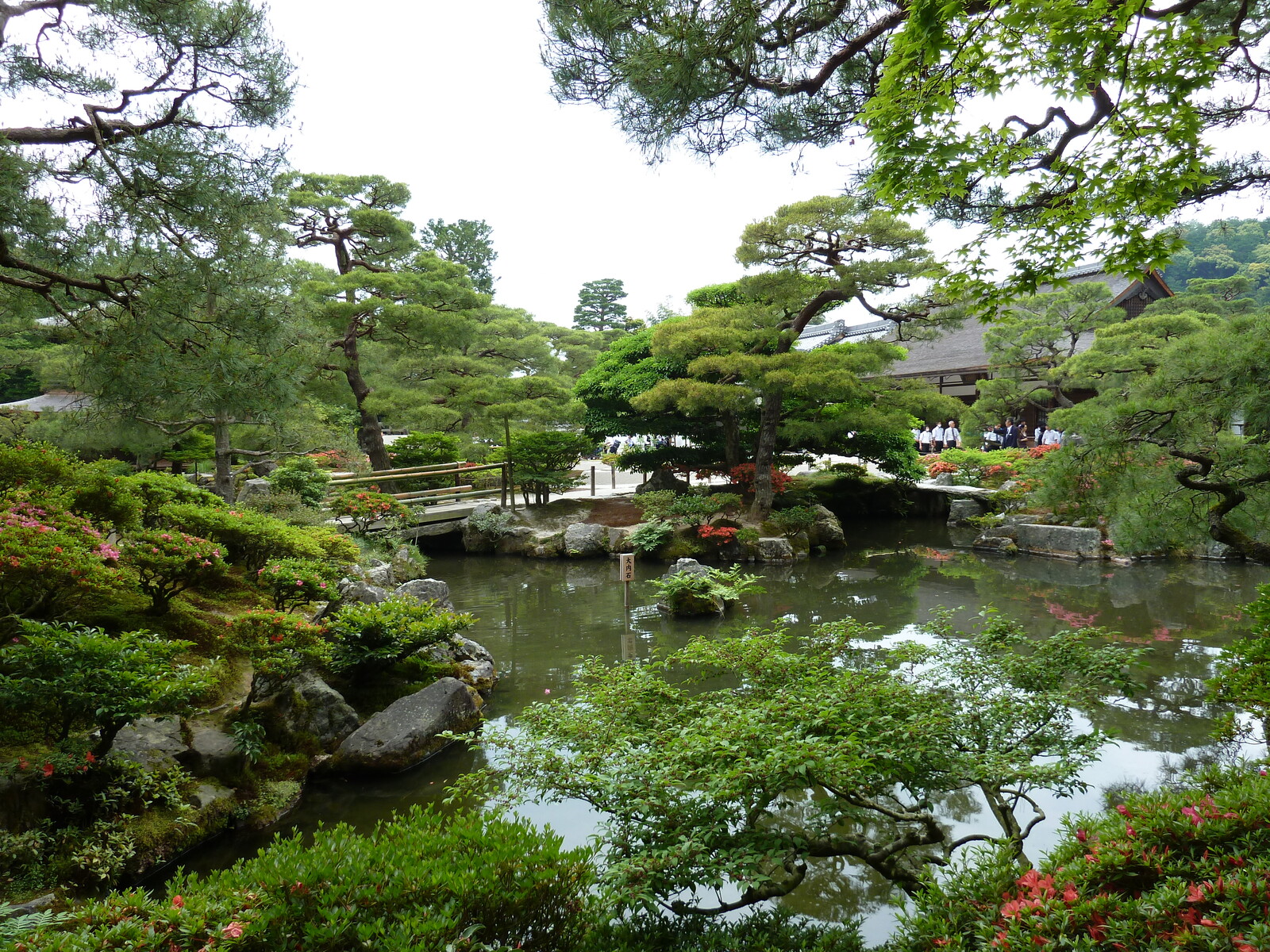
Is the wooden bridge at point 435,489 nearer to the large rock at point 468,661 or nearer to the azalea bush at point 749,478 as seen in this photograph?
the azalea bush at point 749,478

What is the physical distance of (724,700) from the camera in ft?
10.8

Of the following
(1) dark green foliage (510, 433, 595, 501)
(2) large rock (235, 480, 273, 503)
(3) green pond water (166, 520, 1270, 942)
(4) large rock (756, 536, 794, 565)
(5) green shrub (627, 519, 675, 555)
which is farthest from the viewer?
(1) dark green foliage (510, 433, 595, 501)

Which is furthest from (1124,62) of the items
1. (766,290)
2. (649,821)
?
(766,290)

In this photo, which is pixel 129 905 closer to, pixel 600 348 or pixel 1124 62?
pixel 1124 62

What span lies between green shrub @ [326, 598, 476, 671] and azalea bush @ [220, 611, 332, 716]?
2.19 feet

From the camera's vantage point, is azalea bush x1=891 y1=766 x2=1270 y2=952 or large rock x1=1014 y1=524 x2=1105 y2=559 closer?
azalea bush x1=891 y1=766 x2=1270 y2=952

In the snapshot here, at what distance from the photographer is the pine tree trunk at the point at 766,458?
12.9m

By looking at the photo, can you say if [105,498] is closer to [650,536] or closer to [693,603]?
[693,603]

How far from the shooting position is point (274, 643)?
445 centimetres

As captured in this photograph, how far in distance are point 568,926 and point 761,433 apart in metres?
11.4

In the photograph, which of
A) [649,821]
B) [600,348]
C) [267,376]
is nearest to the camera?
[649,821]

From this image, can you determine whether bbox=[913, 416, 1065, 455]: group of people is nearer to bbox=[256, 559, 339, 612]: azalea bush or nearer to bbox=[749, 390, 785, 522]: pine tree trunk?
bbox=[749, 390, 785, 522]: pine tree trunk

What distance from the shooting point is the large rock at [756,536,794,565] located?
1190cm

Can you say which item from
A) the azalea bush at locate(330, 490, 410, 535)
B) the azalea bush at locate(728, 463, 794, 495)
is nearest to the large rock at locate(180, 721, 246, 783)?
the azalea bush at locate(330, 490, 410, 535)
